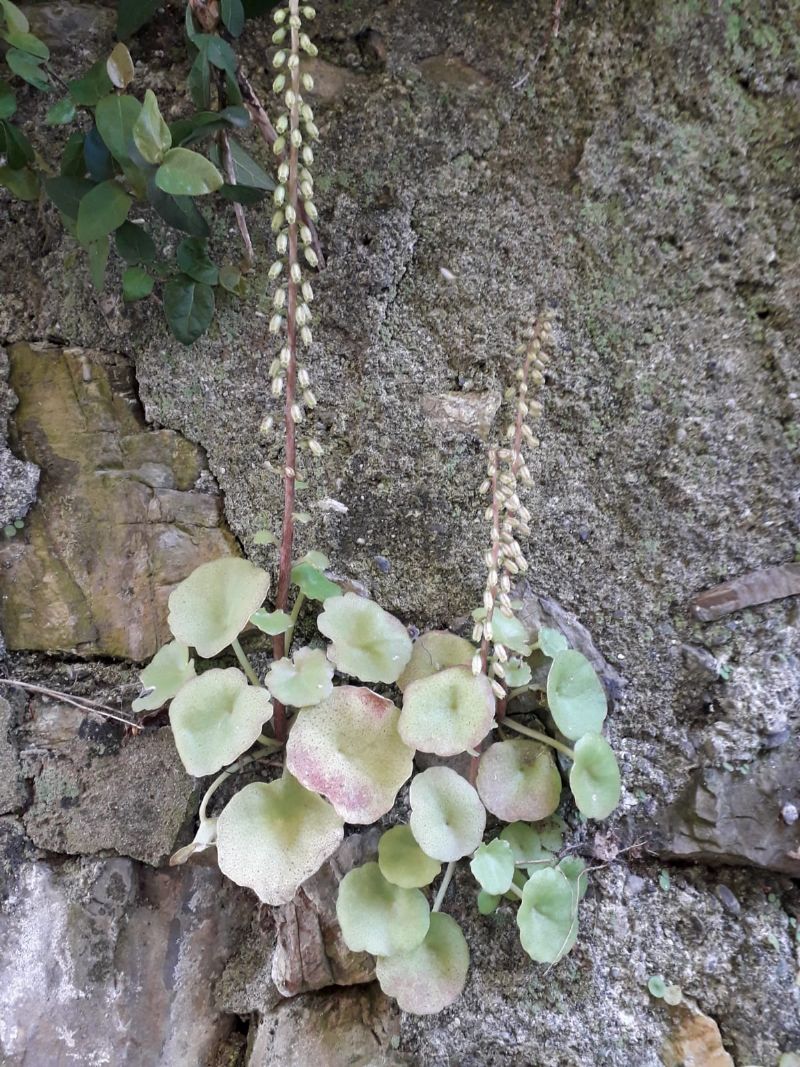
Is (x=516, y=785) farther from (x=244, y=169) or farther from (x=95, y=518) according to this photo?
(x=244, y=169)

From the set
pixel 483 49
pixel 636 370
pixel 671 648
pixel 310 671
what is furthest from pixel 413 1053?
pixel 483 49

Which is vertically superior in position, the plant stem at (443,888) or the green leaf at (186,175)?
the green leaf at (186,175)

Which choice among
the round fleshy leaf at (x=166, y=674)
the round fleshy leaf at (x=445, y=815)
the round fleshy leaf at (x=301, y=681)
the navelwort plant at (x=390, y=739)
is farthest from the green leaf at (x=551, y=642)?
the round fleshy leaf at (x=166, y=674)

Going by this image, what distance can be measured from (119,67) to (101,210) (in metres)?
0.22

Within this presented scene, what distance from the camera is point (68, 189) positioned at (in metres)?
1.14

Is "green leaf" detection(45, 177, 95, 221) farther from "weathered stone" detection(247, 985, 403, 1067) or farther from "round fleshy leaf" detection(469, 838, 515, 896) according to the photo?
"weathered stone" detection(247, 985, 403, 1067)

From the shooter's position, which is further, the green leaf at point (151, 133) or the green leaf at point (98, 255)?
the green leaf at point (98, 255)

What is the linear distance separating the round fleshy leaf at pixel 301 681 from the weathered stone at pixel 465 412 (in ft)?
1.60

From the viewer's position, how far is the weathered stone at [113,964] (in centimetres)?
118

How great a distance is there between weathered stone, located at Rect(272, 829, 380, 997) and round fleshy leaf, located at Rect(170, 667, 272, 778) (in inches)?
12.6

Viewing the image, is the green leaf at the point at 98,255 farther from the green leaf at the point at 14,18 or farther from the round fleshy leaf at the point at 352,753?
the round fleshy leaf at the point at 352,753

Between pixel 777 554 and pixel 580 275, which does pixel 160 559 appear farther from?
pixel 777 554

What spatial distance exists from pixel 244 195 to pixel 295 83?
25 cm

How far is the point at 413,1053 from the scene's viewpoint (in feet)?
3.78
